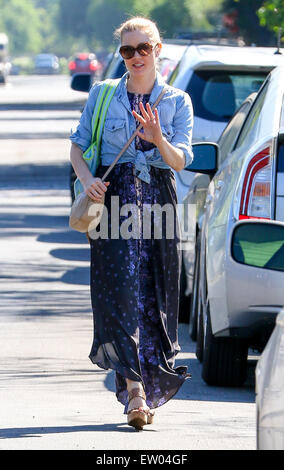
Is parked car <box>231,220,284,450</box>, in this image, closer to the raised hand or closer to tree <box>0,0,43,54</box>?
the raised hand

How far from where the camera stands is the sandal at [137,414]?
6.24 meters

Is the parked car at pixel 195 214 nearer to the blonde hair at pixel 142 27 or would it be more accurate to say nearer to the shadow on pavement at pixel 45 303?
the shadow on pavement at pixel 45 303

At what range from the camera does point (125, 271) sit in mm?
6348

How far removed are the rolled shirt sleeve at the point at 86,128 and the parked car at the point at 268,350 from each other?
1162 mm

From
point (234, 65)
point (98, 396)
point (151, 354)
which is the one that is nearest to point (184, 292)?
point (234, 65)

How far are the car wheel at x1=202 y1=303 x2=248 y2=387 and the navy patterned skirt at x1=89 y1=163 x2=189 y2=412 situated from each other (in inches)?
31.5

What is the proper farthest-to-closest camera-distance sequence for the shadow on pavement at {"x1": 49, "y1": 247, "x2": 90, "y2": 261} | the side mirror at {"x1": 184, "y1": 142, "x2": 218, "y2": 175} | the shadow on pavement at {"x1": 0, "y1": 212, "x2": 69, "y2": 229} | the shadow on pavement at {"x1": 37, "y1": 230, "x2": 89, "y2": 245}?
the shadow on pavement at {"x1": 0, "y1": 212, "x2": 69, "y2": 229} < the shadow on pavement at {"x1": 37, "y1": 230, "x2": 89, "y2": 245} < the shadow on pavement at {"x1": 49, "y1": 247, "x2": 90, "y2": 261} < the side mirror at {"x1": 184, "y1": 142, "x2": 218, "y2": 175}

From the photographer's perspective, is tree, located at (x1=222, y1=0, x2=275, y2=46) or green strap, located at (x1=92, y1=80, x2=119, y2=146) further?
tree, located at (x1=222, y1=0, x2=275, y2=46)

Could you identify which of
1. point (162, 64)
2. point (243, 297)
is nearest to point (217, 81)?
point (162, 64)

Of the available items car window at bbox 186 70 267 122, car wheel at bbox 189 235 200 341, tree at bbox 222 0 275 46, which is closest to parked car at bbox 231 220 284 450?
car wheel at bbox 189 235 200 341

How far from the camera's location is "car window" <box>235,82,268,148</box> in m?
7.53
